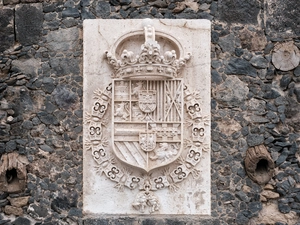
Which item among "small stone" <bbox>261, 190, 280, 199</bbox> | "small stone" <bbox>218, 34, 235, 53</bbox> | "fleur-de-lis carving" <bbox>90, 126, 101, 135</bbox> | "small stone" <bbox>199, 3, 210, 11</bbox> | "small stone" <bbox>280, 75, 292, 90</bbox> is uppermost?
"small stone" <bbox>199, 3, 210, 11</bbox>

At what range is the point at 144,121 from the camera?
839 cm

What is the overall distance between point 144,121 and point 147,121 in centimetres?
4

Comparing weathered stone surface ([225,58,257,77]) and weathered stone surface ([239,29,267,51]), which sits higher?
weathered stone surface ([239,29,267,51])

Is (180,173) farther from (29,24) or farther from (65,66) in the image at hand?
(29,24)

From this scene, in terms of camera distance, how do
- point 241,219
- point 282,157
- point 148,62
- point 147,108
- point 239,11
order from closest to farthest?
point 148,62 < point 147,108 < point 241,219 < point 282,157 < point 239,11

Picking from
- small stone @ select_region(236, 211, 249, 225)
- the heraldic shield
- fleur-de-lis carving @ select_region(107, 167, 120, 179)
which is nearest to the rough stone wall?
small stone @ select_region(236, 211, 249, 225)

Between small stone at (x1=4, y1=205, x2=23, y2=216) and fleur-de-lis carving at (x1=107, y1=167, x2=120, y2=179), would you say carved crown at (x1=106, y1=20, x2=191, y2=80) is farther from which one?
small stone at (x1=4, y1=205, x2=23, y2=216)

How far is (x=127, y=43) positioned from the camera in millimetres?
8555

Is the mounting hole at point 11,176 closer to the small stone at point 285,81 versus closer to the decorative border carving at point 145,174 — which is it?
the decorative border carving at point 145,174

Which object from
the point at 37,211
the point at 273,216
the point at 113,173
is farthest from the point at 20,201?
the point at 273,216

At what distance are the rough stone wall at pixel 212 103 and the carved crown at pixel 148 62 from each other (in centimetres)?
46

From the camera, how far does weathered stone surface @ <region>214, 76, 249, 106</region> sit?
861cm

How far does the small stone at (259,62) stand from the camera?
28.5ft

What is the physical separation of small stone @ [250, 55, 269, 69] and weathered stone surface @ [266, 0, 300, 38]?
Answer: 0.33 meters
